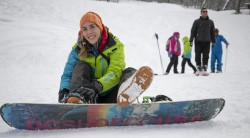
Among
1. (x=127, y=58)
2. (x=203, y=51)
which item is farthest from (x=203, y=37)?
(x=127, y=58)

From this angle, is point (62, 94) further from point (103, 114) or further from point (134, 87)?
point (134, 87)

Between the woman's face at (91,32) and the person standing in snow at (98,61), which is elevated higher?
the woman's face at (91,32)

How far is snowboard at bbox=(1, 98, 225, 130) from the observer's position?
2129 millimetres

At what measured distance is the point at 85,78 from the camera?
250 cm

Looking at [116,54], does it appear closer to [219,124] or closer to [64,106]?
[64,106]

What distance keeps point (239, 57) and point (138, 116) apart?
1436 centimetres

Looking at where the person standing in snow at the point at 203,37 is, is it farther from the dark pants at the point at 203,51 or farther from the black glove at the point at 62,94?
the black glove at the point at 62,94

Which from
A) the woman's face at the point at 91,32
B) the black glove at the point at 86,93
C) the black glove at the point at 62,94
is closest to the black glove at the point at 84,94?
the black glove at the point at 86,93

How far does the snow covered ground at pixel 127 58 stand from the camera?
7.26 feet

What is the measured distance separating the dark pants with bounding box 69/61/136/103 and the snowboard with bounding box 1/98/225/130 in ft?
1.06

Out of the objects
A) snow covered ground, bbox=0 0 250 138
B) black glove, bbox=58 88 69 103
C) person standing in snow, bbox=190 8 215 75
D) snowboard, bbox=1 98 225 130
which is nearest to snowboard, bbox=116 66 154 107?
snowboard, bbox=1 98 225 130

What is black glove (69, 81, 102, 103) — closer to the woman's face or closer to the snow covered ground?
the snow covered ground

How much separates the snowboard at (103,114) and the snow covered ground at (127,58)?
0.24 feet

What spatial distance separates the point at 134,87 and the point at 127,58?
410 inches
